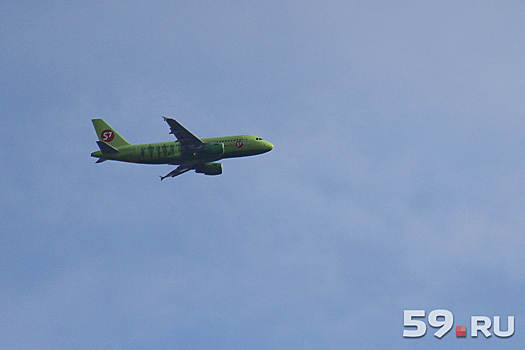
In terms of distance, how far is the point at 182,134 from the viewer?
12738 cm

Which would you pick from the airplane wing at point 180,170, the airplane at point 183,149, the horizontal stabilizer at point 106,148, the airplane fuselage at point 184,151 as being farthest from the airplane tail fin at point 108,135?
the airplane wing at point 180,170

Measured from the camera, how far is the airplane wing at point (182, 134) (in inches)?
4980

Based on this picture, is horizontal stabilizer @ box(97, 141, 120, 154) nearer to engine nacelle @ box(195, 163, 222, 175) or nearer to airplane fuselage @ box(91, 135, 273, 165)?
airplane fuselage @ box(91, 135, 273, 165)

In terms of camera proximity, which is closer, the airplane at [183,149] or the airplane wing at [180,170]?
the airplane at [183,149]

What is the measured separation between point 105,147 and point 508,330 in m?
69.7

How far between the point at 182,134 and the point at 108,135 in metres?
17.5

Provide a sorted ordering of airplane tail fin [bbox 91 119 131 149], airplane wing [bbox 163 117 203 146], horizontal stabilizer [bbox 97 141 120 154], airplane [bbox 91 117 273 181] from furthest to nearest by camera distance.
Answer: airplane tail fin [bbox 91 119 131 149] → horizontal stabilizer [bbox 97 141 120 154] → airplane [bbox 91 117 273 181] → airplane wing [bbox 163 117 203 146]

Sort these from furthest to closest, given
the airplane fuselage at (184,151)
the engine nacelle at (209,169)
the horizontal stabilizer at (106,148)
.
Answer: the engine nacelle at (209,169)
the horizontal stabilizer at (106,148)
the airplane fuselage at (184,151)

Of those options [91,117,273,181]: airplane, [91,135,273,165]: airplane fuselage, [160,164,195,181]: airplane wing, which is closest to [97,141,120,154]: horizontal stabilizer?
[91,117,273,181]: airplane

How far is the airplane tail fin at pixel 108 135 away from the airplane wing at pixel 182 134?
11.0 meters

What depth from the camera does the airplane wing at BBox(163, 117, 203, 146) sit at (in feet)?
415

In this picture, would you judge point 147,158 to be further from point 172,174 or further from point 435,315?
point 435,315

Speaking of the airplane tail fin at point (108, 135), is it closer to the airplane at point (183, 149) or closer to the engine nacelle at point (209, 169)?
the airplane at point (183, 149)

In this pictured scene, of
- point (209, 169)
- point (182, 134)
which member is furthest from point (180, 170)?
point (182, 134)
